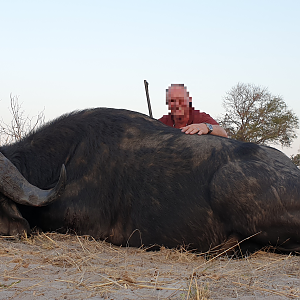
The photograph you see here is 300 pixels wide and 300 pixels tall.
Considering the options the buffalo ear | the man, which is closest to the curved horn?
the buffalo ear

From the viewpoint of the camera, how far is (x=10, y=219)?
4.16m

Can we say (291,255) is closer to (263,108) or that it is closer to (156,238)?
(156,238)

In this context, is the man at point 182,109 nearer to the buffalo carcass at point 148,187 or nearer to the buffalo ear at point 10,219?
the buffalo carcass at point 148,187

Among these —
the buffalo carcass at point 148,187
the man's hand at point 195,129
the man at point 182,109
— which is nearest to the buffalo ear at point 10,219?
the buffalo carcass at point 148,187

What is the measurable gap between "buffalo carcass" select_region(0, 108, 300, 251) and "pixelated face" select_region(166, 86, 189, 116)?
1.55 metres

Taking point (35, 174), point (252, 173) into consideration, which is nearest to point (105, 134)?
point (35, 174)

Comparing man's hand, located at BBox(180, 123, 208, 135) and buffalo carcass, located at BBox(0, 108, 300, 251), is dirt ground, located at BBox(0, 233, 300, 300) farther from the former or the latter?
man's hand, located at BBox(180, 123, 208, 135)

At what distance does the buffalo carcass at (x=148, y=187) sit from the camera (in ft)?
12.9

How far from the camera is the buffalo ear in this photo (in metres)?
4.12

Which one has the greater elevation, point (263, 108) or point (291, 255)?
point (263, 108)

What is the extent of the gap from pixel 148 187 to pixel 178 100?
2.40 metres

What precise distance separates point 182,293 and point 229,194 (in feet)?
5.81

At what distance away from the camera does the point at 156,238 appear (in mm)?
4121

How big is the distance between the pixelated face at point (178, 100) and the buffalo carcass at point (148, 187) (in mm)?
1546
